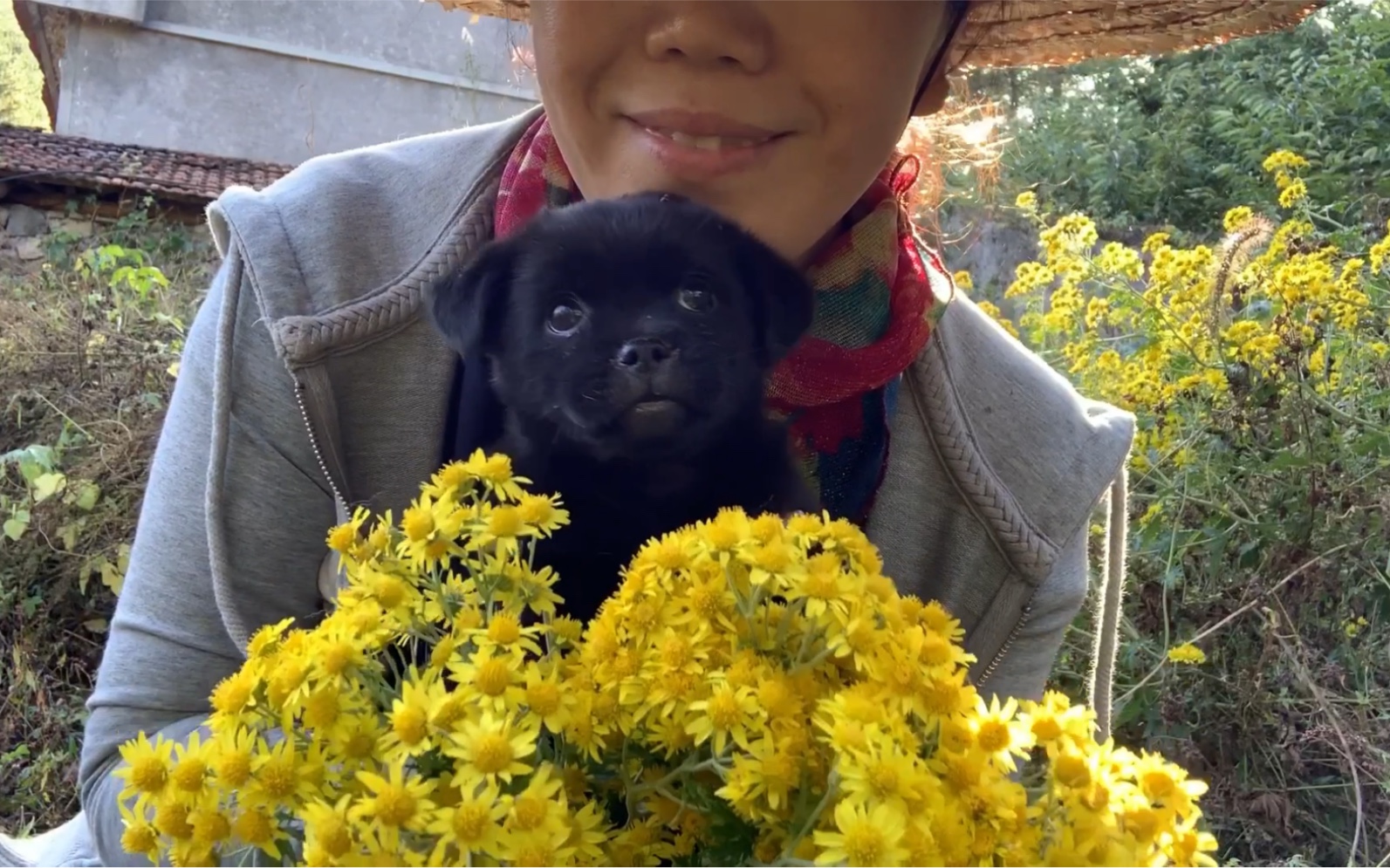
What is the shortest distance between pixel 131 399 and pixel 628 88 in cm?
283

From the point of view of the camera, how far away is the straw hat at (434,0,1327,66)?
4.02 ft

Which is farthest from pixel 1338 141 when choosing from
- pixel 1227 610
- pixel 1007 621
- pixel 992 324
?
pixel 1007 621

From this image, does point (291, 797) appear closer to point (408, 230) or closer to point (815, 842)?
point (815, 842)

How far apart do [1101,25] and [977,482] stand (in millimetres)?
573

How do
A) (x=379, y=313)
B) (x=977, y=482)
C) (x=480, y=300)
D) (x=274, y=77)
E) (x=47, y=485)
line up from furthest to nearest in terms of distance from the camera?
(x=274, y=77), (x=47, y=485), (x=977, y=482), (x=379, y=313), (x=480, y=300)

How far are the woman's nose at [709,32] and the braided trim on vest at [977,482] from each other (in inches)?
20.6

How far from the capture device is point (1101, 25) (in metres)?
1.30

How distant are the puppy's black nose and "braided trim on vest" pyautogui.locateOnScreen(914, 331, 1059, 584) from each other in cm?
53

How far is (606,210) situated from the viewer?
85 centimetres

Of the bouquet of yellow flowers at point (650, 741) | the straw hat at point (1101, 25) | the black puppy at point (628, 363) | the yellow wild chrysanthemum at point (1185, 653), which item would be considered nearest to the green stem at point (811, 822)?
the bouquet of yellow flowers at point (650, 741)

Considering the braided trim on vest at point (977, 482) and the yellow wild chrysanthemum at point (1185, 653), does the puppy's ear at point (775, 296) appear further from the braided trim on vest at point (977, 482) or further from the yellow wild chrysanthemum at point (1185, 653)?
the yellow wild chrysanthemum at point (1185, 653)

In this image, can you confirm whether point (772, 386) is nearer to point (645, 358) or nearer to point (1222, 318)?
point (645, 358)

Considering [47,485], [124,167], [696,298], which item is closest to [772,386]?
[696,298]

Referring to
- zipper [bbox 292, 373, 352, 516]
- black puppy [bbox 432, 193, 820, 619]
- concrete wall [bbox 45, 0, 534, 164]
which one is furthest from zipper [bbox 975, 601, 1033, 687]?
concrete wall [bbox 45, 0, 534, 164]
